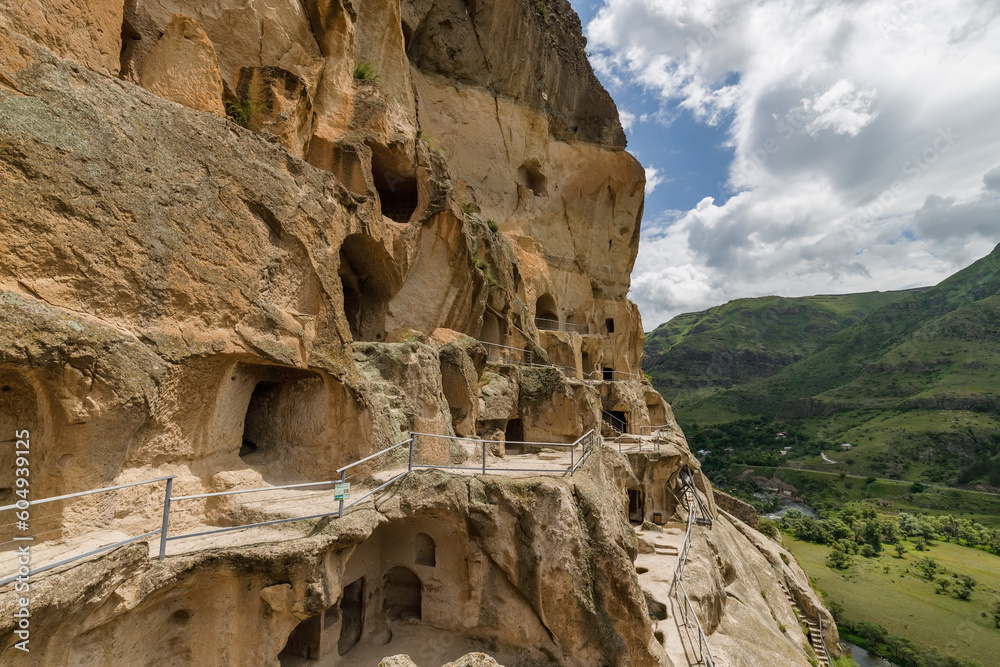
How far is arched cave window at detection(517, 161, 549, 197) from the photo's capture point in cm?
2859

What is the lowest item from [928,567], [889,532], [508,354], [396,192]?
[928,567]

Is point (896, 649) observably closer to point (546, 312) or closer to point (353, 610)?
point (546, 312)

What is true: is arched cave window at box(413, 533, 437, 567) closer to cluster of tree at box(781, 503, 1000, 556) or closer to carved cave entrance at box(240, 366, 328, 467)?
carved cave entrance at box(240, 366, 328, 467)

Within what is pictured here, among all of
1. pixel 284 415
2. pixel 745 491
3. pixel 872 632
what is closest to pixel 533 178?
pixel 284 415

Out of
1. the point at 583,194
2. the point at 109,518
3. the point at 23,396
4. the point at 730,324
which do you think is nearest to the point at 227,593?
the point at 109,518

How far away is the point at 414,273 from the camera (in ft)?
50.0

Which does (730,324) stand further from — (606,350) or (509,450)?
(509,450)

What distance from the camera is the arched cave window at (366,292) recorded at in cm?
1378

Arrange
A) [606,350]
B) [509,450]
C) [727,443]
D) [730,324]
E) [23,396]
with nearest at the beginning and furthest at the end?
[23,396], [509,450], [606,350], [727,443], [730,324]

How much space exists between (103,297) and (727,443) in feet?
332

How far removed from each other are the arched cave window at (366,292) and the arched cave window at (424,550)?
6097mm

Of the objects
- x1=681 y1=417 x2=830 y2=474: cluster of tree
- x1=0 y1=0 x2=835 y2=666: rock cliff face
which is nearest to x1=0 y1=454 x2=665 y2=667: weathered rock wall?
x1=0 y1=0 x2=835 y2=666: rock cliff face

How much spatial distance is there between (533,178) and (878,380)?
101 meters

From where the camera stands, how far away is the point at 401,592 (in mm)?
10656
